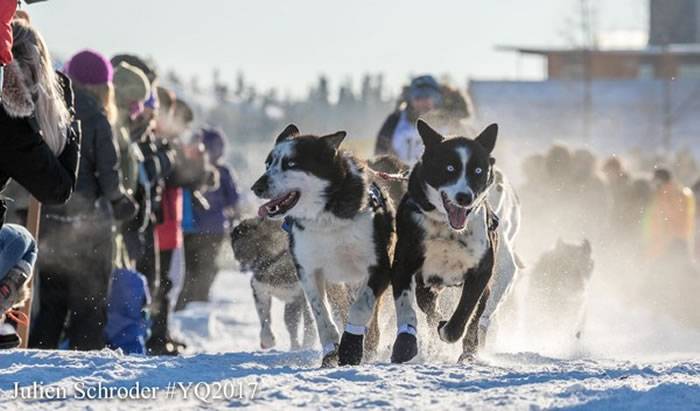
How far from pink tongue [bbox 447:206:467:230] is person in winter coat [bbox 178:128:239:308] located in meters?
5.75

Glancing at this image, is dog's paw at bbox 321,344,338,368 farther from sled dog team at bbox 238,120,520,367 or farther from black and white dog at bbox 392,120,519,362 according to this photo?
black and white dog at bbox 392,120,519,362

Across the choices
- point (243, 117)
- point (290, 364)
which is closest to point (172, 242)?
point (290, 364)

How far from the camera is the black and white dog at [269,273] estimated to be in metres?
8.12

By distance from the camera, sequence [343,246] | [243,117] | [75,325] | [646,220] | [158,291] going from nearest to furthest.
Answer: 1. [343,246]
2. [75,325]
3. [158,291]
4. [646,220]
5. [243,117]

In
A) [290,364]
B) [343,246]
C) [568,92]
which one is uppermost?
[568,92]

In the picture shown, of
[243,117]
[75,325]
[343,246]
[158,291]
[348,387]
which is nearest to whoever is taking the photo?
[348,387]

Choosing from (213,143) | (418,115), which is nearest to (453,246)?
(418,115)

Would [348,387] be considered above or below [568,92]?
below

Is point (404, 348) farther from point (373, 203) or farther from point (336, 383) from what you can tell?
point (336, 383)

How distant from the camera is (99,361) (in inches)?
205

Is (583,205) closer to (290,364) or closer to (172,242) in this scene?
(172,242)

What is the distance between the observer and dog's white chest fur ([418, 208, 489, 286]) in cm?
595

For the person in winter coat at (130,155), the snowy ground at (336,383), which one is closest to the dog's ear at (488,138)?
the snowy ground at (336,383)

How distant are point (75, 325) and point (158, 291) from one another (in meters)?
2.23
